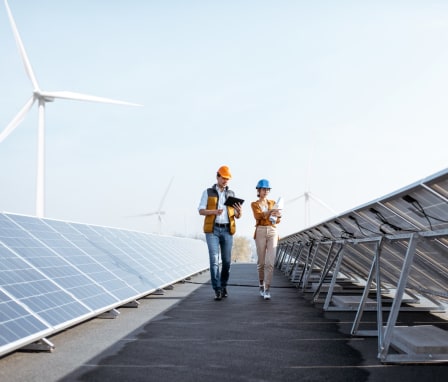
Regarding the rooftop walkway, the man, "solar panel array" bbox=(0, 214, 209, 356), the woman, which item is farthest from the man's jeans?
the rooftop walkway

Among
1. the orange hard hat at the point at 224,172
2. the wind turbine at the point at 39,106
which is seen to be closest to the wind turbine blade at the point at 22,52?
the wind turbine at the point at 39,106

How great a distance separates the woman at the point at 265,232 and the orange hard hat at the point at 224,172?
0.81 meters

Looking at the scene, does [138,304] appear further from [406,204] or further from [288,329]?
[406,204]

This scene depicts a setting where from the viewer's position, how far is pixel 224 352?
5148 mm

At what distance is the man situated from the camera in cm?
1007

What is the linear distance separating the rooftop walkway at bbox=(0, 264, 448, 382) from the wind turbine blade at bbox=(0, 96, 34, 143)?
1296 centimetres

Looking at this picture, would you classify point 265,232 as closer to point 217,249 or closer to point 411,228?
point 217,249

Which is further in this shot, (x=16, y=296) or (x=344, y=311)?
(x=344, y=311)

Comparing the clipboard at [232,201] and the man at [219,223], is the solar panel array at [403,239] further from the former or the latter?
the man at [219,223]

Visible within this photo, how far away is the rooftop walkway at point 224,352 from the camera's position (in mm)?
4316

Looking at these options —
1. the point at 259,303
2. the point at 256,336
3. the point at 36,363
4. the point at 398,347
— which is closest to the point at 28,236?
the point at 36,363

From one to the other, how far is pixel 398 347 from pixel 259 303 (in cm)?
429

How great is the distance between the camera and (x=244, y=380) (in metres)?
4.14

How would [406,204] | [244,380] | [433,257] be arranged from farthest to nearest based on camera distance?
[433,257], [406,204], [244,380]
